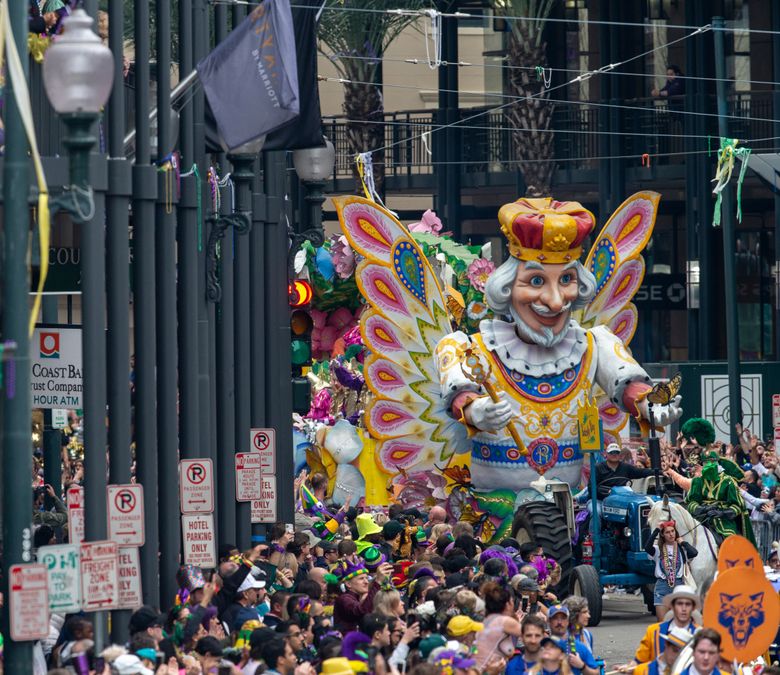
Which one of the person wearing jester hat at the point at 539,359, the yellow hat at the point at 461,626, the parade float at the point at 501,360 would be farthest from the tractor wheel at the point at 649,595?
the yellow hat at the point at 461,626

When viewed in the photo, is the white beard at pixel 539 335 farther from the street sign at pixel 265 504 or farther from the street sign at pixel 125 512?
the street sign at pixel 125 512

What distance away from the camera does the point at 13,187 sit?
35.9 feet

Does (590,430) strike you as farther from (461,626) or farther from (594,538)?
(461,626)

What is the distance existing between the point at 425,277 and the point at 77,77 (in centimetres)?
1297

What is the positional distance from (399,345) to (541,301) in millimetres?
1929

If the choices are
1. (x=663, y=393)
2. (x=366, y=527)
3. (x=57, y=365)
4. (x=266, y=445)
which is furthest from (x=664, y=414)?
(x=57, y=365)

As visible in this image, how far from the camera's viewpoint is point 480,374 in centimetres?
2156

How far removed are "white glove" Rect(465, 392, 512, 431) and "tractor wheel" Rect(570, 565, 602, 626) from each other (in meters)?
1.97

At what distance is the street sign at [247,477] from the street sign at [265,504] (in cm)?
49

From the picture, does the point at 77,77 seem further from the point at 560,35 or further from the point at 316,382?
the point at 560,35

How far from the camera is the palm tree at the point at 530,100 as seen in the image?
150 feet

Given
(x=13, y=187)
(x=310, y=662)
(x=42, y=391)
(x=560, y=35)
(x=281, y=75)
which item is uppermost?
(x=560, y=35)

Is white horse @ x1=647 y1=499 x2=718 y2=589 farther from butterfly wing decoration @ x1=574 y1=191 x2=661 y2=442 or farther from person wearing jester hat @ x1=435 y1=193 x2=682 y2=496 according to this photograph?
butterfly wing decoration @ x1=574 y1=191 x2=661 y2=442

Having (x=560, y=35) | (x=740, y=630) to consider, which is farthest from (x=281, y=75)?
(x=560, y=35)
